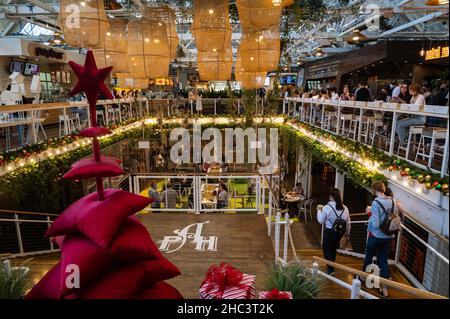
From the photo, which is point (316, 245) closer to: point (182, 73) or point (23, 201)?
point (23, 201)

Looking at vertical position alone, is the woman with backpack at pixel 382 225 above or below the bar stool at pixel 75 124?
below

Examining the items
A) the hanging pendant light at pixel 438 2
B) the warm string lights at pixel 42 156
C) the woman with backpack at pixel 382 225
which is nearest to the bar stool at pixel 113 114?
the warm string lights at pixel 42 156

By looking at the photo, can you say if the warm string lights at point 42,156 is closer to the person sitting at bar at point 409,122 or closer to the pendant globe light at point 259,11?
the pendant globe light at point 259,11

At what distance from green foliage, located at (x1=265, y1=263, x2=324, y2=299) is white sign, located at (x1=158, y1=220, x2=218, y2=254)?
9.85 feet

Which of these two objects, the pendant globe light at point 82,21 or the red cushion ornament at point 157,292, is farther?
the pendant globe light at point 82,21

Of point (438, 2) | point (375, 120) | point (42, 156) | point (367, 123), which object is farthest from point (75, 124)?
point (438, 2)

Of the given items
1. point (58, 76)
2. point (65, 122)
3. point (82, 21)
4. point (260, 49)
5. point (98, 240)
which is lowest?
point (98, 240)

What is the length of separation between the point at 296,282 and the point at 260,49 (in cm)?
294

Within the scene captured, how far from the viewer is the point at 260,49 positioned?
13.5 feet

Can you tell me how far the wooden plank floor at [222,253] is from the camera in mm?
4219

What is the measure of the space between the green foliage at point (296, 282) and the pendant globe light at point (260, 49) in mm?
2789

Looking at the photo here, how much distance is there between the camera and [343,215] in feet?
14.5

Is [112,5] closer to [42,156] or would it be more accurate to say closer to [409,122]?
[42,156]

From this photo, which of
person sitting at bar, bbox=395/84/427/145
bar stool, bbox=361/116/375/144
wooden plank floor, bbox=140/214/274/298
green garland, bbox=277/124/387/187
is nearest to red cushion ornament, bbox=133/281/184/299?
wooden plank floor, bbox=140/214/274/298
